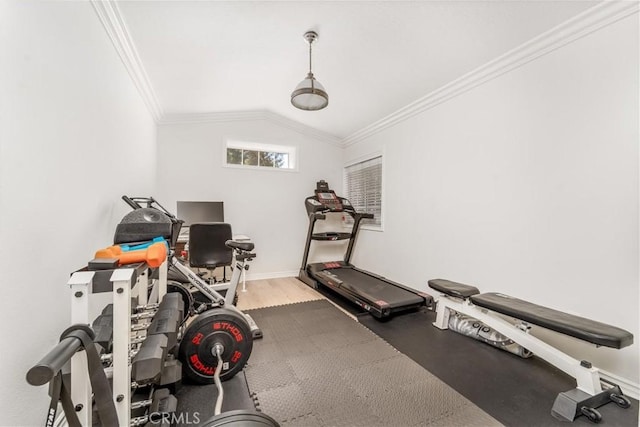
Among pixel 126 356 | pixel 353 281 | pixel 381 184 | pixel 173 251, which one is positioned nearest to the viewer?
pixel 126 356

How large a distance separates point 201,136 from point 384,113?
298 centimetres

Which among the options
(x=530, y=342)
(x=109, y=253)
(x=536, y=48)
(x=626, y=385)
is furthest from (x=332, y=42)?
(x=626, y=385)

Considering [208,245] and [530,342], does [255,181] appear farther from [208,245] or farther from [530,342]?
[530,342]

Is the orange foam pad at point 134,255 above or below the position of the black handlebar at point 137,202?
below

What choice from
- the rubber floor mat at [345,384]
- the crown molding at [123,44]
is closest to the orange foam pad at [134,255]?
the rubber floor mat at [345,384]

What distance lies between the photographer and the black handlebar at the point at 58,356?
729 mm

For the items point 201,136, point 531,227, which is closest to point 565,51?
point 531,227

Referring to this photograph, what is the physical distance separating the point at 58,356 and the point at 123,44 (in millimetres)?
2665

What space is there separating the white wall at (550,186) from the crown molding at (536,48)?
0.06 m

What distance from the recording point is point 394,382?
1.86m

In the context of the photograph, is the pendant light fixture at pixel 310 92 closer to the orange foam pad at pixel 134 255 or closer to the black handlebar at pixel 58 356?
the orange foam pad at pixel 134 255

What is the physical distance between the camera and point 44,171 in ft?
4.46

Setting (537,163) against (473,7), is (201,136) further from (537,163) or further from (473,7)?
(537,163)

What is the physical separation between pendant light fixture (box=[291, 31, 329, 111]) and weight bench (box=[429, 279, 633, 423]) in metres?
2.36
